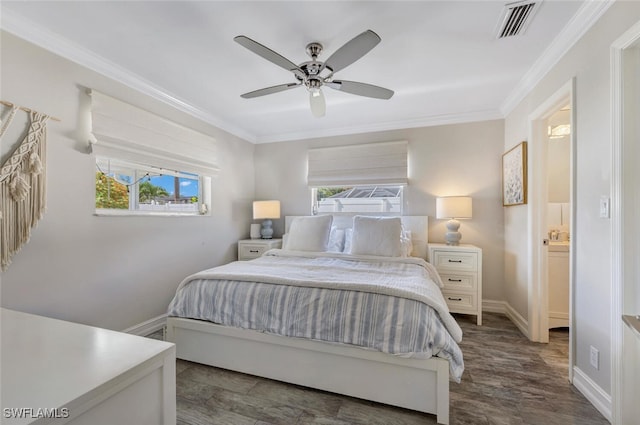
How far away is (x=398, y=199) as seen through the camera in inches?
150

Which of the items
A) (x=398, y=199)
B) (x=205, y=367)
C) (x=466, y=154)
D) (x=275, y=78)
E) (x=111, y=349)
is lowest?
(x=205, y=367)

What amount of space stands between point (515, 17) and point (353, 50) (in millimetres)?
1084


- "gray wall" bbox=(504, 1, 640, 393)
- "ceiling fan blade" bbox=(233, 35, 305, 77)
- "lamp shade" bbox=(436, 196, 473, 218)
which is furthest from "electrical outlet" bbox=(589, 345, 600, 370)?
"ceiling fan blade" bbox=(233, 35, 305, 77)

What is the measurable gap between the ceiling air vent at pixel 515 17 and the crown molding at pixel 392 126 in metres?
1.56

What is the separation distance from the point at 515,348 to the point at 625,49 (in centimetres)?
226

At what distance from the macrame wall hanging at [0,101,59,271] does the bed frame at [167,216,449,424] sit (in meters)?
1.11

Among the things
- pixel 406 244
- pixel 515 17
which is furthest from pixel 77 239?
pixel 515 17

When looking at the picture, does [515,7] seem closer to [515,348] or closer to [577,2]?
[577,2]

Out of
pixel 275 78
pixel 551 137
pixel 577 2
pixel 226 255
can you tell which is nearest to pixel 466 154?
pixel 551 137

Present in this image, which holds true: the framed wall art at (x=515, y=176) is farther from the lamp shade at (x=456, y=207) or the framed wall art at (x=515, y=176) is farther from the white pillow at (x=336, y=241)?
the white pillow at (x=336, y=241)

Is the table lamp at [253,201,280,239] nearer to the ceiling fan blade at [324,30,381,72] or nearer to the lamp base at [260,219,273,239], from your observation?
the lamp base at [260,219,273,239]

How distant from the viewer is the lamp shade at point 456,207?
3150 millimetres

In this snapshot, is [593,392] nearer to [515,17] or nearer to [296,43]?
[515,17]

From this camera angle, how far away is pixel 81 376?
64 cm
